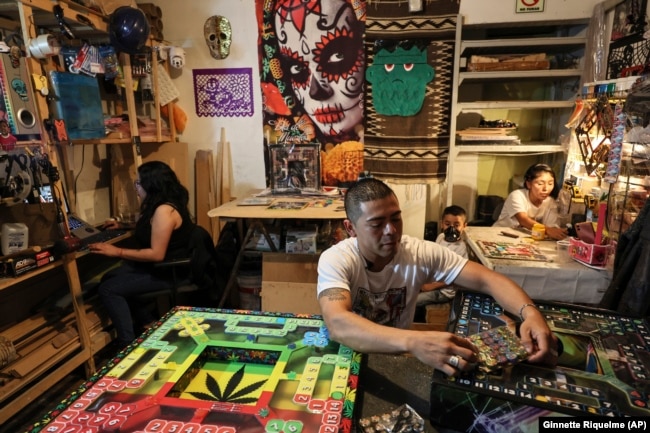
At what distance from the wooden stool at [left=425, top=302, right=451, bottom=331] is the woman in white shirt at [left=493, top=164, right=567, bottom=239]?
733 millimetres

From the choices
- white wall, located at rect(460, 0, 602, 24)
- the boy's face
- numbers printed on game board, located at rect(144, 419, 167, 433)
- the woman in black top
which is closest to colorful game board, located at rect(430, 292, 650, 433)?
numbers printed on game board, located at rect(144, 419, 167, 433)

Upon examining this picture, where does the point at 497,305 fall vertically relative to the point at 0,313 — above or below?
above

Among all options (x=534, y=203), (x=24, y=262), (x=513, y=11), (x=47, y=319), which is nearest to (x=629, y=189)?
(x=534, y=203)

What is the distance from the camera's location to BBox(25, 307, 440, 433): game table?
852mm

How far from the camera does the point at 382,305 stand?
4.53 ft

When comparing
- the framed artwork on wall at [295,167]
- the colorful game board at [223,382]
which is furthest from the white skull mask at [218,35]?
the colorful game board at [223,382]

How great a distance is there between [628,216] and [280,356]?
1.64 m

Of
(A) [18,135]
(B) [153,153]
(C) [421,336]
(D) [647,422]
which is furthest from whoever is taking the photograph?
(B) [153,153]

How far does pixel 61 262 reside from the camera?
7.13ft

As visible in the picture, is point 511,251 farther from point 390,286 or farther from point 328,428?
point 328,428

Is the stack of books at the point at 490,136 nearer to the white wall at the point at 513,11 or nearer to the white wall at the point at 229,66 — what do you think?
the white wall at the point at 229,66

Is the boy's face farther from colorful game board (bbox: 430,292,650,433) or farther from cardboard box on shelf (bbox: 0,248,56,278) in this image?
cardboard box on shelf (bbox: 0,248,56,278)

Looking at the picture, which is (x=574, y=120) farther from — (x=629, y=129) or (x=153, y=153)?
(x=153, y=153)

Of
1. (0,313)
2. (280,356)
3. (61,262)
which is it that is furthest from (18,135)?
(280,356)
